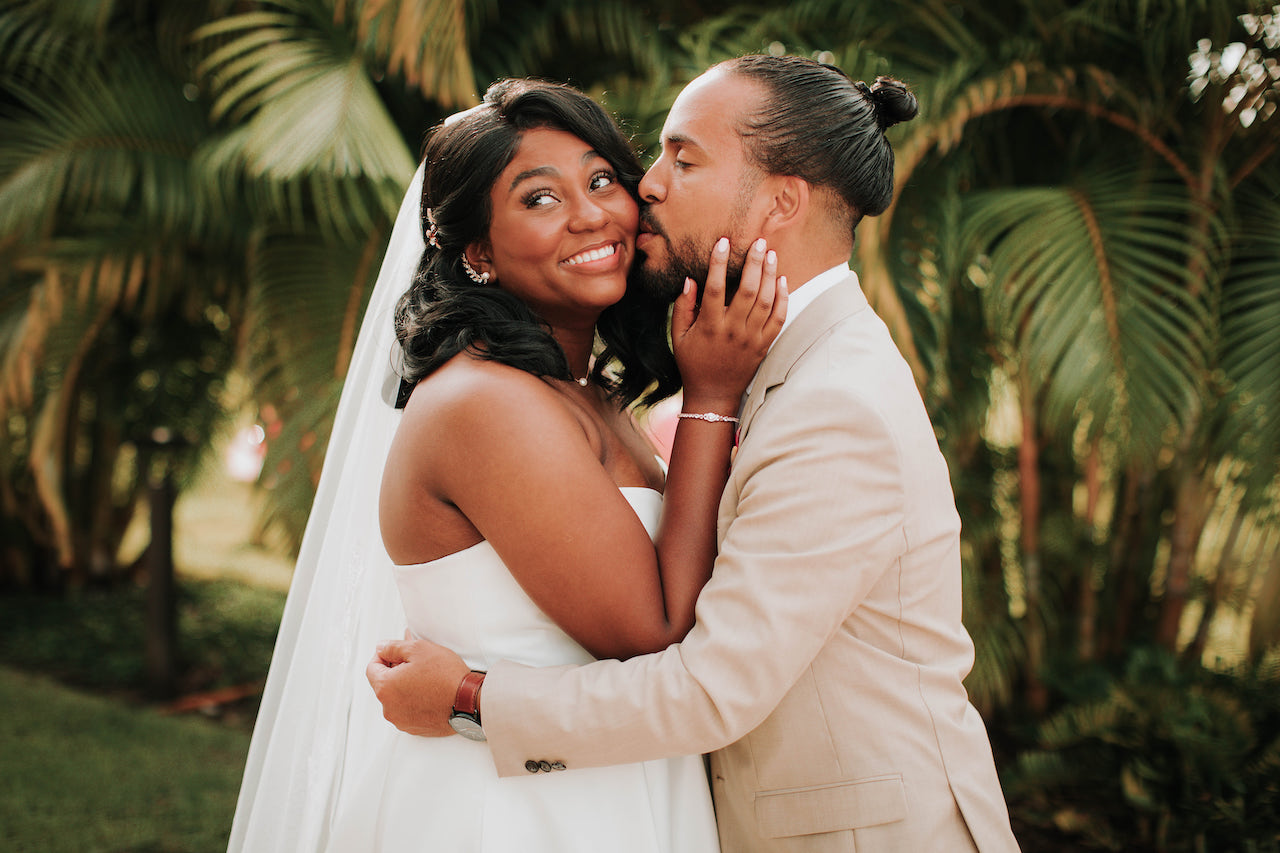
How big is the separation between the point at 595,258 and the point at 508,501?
24.4 inches

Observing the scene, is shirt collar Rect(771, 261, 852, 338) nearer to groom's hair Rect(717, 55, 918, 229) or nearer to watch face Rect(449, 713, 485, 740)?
groom's hair Rect(717, 55, 918, 229)

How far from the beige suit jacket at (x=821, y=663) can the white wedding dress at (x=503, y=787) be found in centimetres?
14

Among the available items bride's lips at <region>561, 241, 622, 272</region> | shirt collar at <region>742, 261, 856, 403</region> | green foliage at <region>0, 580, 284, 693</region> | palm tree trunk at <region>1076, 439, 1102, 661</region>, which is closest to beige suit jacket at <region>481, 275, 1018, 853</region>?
shirt collar at <region>742, 261, 856, 403</region>

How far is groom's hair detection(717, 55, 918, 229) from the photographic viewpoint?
1.96 metres

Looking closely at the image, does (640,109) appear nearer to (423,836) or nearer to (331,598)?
(331,598)


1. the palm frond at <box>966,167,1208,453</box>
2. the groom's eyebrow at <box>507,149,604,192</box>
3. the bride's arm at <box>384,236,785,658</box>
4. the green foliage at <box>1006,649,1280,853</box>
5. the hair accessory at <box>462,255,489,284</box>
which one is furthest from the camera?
the green foliage at <box>1006,649,1280,853</box>

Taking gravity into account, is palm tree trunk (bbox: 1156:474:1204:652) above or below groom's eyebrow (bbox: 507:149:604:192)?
below

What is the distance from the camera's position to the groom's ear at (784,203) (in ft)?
6.44

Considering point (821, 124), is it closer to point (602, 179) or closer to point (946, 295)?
point (602, 179)

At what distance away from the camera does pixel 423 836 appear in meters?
1.91

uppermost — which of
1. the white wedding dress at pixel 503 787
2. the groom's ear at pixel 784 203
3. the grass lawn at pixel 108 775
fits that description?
the groom's ear at pixel 784 203

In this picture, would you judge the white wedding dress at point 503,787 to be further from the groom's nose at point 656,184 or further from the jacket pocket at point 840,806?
the groom's nose at point 656,184

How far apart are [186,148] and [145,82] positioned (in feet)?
1.26

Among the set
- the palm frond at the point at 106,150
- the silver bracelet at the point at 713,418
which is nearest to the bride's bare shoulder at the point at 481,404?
the silver bracelet at the point at 713,418
